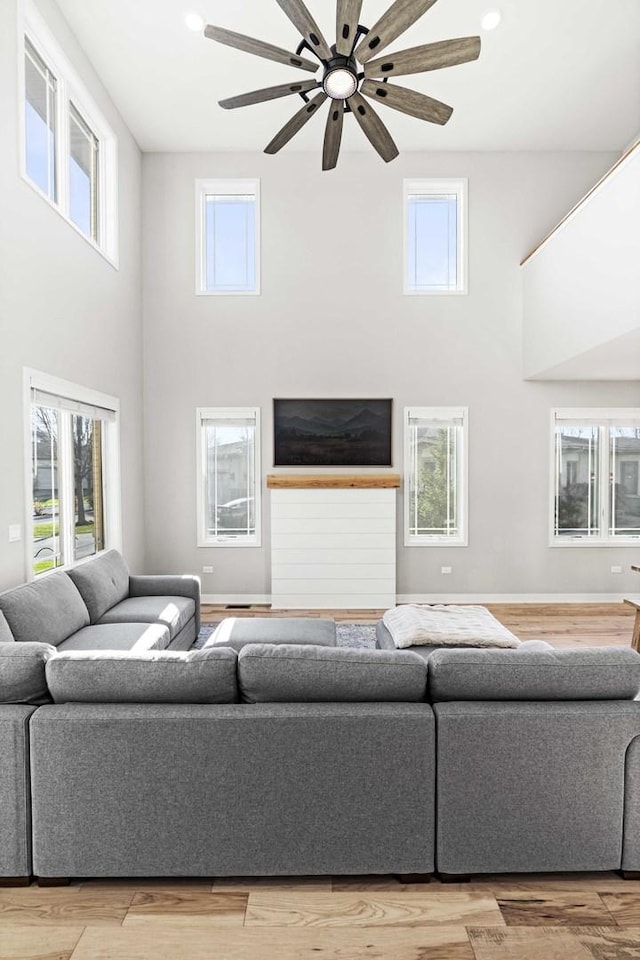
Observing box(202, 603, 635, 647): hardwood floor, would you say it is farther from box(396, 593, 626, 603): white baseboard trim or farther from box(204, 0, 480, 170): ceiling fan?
box(204, 0, 480, 170): ceiling fan

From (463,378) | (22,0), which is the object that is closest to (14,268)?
(22,0)

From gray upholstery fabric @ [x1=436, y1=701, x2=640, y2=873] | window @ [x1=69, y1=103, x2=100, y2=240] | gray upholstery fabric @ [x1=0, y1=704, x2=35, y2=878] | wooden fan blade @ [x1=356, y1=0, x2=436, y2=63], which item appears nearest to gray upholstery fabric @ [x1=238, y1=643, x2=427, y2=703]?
gray upholstery fabric @ [x1=436, y1=701, x2=640, y2=873]

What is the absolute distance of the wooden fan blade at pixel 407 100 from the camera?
3010 mm

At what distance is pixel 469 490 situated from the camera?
6500 millimetres

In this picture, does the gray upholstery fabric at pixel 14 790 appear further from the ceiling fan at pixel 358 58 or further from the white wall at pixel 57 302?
the ceiling fan at pixel 358 58

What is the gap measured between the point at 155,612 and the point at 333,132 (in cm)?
325

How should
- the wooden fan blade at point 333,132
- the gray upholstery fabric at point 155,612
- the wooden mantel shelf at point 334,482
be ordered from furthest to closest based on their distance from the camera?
the wooden mantel shelf at point 334,482 → the gray upholstery fabric at point 155,612 → the wooden fan blade at point 333,132

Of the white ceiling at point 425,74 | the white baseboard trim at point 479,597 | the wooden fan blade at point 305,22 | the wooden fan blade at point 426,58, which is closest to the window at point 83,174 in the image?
the white ceiling at point 425,74

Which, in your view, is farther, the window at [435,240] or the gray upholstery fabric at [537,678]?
the window at [435,240]

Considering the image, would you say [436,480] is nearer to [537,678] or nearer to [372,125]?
[372,125]

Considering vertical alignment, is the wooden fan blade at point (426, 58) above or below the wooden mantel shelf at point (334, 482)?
above

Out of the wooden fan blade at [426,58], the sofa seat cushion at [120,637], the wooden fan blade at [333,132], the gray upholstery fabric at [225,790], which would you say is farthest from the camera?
the sofa seat cushion at [120,637]

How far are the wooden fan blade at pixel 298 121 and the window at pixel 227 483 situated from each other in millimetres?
3327

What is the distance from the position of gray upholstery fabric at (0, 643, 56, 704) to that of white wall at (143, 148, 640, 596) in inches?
175
